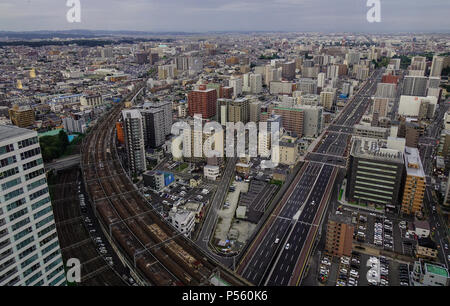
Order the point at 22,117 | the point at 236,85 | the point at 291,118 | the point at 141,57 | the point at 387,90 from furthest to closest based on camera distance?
the point at 141,57 → the point at 236,85 → the point at 387,90 → the point at 291,118 → the point at 22,117

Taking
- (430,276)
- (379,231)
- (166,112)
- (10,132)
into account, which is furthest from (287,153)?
(10,132)

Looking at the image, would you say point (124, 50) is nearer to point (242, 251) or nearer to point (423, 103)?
point (423, 103)

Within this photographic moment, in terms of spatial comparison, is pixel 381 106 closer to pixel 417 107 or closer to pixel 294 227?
pixel 417 107

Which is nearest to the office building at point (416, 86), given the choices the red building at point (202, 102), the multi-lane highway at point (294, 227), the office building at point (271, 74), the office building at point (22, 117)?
the office building at point (271, 74)

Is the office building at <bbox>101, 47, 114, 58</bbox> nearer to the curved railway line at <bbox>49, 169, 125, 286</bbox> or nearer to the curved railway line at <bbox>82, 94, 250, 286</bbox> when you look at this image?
the curved railway line at <bbox>49, 169, 125, 286</bbox>

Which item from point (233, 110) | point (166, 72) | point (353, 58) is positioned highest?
point (353, 58)

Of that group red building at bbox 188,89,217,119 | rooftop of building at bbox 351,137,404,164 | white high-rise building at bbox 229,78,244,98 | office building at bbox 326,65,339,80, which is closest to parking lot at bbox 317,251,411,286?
rooftop of building at bbox 351,137,404,164
